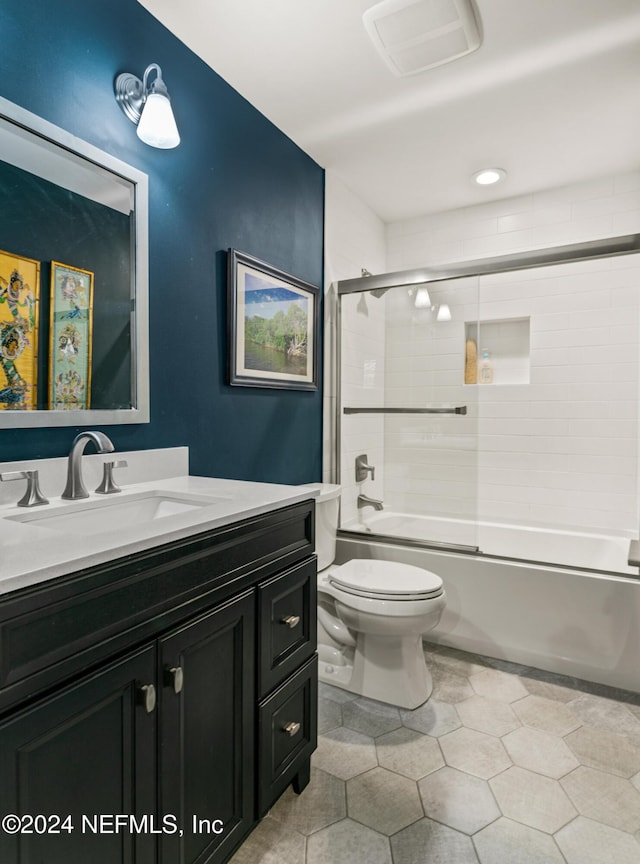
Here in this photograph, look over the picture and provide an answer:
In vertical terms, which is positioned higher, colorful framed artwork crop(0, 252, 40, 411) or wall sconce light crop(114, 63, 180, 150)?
wall sconce light crop(114, 63, 180, 150)

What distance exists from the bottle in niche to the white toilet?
1471 mm

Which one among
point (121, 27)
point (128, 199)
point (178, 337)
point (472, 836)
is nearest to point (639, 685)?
point (472, 836)

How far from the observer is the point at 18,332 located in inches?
50.4

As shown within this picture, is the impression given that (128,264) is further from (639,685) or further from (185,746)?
(639,685)

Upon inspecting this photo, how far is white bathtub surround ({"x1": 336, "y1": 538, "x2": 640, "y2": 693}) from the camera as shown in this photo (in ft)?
6.81

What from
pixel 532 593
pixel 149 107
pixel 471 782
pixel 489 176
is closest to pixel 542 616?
pixel 532 593

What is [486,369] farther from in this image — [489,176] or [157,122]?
[157,122]

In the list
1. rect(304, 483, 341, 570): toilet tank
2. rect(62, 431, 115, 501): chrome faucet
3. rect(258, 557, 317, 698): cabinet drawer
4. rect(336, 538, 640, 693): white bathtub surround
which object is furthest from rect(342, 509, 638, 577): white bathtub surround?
rect(62, 431, 115, 501): chrome faucet

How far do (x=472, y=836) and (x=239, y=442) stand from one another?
145 cm

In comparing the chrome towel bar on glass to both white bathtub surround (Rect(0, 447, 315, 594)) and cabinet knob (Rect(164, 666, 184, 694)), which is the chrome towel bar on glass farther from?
cabinet knob (Rect(164, 666, 184, 694))

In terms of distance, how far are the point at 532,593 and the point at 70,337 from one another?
81.5 inches

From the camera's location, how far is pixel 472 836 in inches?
52.7

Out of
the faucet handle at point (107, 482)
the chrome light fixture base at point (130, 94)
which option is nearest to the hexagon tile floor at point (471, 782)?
the faucet handle at point (107, 482)

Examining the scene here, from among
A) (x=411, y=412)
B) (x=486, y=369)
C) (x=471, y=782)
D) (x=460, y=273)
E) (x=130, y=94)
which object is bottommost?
(x=471, y=782)
